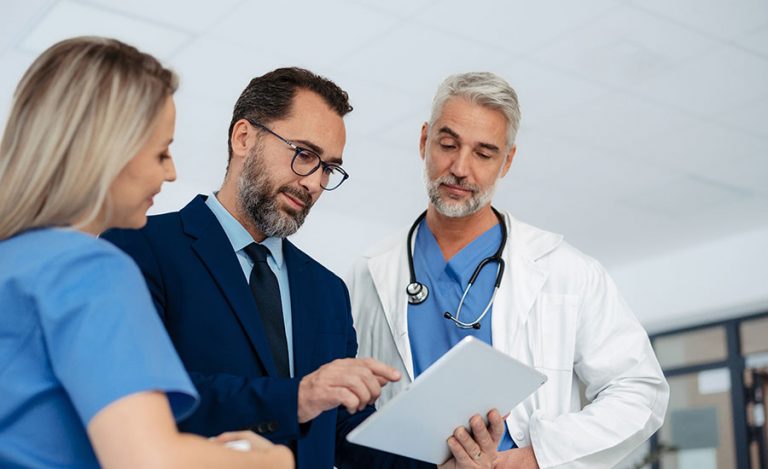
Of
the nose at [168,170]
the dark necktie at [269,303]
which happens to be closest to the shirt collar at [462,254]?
the dark necktie at [269,303]

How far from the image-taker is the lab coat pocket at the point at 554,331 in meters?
2.27

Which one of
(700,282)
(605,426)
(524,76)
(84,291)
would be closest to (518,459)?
(605,426)

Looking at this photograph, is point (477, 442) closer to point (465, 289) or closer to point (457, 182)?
point (465, 289)

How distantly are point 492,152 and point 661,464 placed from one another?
7.43m

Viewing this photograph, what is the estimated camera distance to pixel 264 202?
1.85 meters

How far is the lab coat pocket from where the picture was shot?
227cm

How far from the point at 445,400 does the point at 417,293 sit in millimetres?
711

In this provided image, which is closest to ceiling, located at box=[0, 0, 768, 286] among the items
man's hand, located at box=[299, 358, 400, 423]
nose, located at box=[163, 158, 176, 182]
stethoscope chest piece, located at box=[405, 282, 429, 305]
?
stethoscope chest piece, located at box=[405, 282, 429, 305]

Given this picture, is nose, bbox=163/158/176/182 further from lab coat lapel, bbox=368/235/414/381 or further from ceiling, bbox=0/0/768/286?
ceiling, bbox=0/0/768/286

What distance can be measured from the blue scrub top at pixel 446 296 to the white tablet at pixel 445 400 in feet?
1.51

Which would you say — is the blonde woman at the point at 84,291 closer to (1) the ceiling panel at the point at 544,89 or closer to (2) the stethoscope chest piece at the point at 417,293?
(2) the stethoscope chest piece at the point at 417,293

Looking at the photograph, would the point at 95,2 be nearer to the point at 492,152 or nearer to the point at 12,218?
the point at 492,152

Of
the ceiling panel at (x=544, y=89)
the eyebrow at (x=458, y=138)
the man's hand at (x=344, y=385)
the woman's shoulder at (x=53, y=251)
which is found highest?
the ceiling panel at (x=544, y=89)

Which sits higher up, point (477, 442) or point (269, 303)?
point (269, 303)
